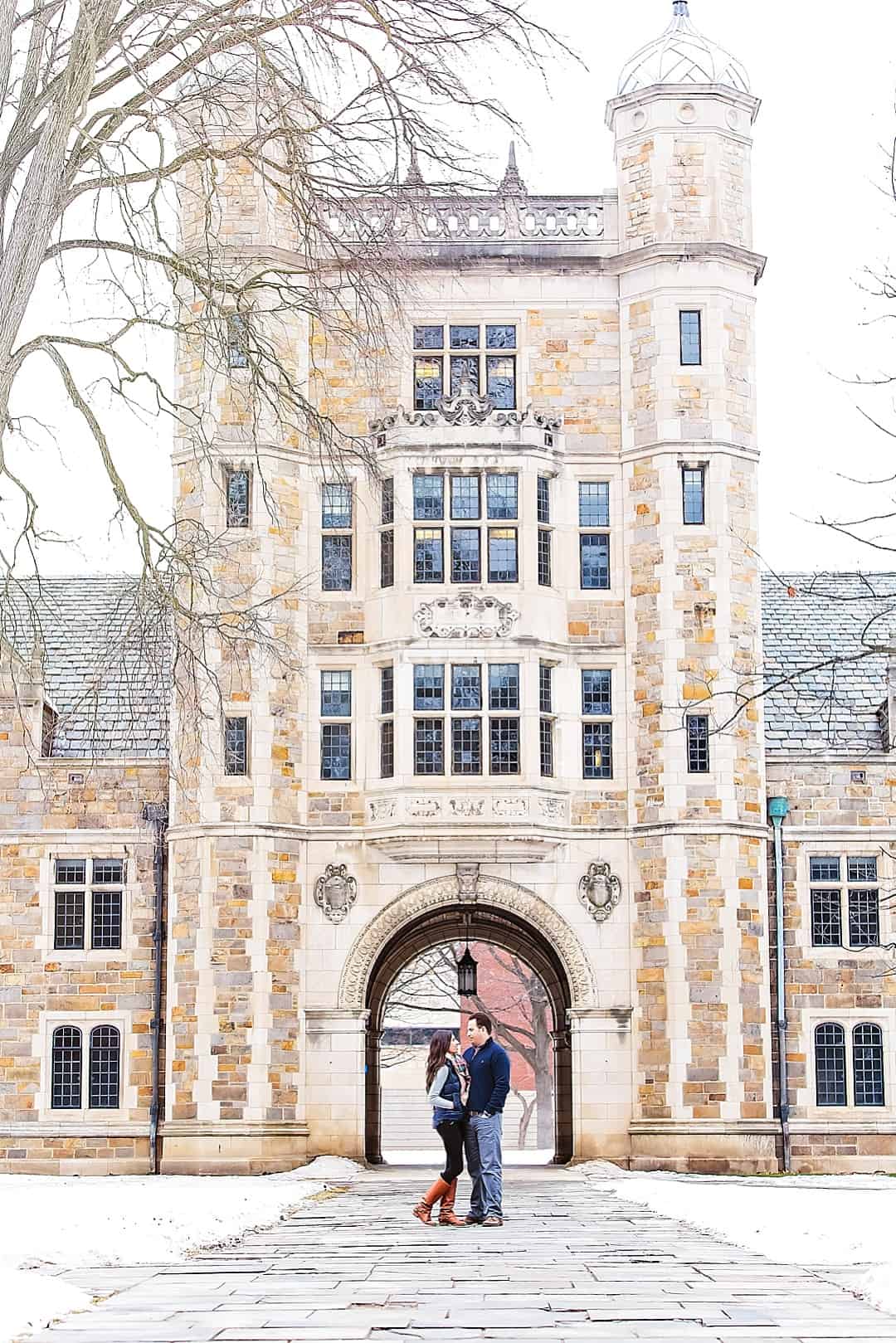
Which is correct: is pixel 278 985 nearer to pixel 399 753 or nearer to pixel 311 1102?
pixel 311 1102

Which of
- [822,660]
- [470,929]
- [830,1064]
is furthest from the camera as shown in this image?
[470,929]

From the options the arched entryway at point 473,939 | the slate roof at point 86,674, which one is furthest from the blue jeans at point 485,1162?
the arched entryway at point 473,939

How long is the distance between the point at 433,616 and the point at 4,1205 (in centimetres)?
1233

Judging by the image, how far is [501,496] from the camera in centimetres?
2709

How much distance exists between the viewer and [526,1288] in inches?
433

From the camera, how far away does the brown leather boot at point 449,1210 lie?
15.6m

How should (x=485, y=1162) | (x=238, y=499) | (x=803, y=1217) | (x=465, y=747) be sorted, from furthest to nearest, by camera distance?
1. (x=238, y=499)
2. (x=465, y=747)
3. (x=485, y=1162)
4. (x=803, y=1217)

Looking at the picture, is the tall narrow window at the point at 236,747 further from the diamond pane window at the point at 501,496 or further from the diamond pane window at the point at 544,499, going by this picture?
the diamond pane window at the point at 544,499

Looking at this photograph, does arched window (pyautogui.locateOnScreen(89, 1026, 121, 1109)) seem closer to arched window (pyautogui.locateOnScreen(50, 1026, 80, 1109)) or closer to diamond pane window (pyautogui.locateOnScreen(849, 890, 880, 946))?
arched window (pyautogui.locateOnScreen(50, 1026, 80, 1109))

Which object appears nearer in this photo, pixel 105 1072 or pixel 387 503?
pixel 105 1072

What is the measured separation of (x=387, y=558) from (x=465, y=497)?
132 centimetres

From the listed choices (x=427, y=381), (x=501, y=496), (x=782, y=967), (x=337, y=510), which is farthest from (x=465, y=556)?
(x=782, y=967)

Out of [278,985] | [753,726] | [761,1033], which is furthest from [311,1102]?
[753,726]

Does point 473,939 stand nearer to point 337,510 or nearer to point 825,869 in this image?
point 825,869
